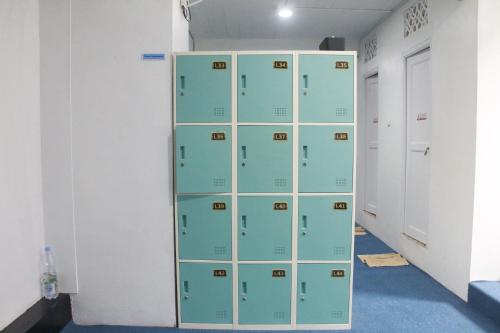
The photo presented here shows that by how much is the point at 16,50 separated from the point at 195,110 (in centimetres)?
109

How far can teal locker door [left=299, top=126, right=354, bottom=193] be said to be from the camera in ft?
7.38

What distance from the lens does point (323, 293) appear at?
2.32m

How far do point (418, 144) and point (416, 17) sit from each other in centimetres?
125

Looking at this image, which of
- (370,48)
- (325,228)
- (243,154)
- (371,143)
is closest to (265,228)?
(325,228)

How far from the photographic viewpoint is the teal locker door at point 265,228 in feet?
7.47

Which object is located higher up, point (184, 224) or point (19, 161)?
point (19, 161)

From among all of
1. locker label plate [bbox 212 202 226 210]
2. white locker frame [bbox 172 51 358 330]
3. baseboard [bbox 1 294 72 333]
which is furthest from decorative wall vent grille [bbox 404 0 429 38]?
baseboard [bbox 1 294 72 333]

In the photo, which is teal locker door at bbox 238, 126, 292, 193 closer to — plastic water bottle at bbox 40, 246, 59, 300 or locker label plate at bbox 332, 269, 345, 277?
locker label plate at bbox 332, 269, 345, 277

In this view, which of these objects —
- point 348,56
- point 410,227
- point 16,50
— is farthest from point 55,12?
point 410,227

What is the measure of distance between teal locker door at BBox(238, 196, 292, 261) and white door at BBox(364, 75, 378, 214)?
107 inches

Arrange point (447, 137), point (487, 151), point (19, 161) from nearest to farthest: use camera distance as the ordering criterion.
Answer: point (19, 161) < point (487, 151) < point (447, 137)

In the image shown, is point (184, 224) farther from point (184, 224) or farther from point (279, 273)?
point (279, 273)

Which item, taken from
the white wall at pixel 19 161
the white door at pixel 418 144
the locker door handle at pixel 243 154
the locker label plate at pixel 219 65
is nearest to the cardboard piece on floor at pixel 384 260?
the white door at pixel 418 144

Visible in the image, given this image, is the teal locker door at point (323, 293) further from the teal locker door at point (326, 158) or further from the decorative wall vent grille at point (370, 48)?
the decorative wall vent grille at point (370, 48)
